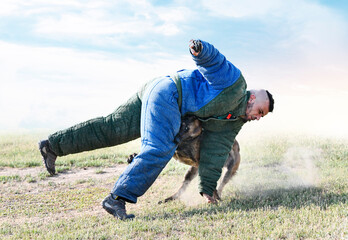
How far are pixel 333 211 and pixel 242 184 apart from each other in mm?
2227

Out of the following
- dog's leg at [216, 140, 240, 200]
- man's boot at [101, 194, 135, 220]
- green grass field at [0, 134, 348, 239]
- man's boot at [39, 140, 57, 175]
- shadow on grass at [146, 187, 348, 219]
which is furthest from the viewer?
dog's leg at [216, 140, 240, 200]

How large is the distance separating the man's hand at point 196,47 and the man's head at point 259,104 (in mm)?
1284

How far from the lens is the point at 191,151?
541cm

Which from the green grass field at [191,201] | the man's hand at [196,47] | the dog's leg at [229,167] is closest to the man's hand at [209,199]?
the green grass field at [191,201]

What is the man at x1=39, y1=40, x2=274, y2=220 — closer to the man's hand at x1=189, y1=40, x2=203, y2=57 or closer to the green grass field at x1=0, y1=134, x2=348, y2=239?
the man's hand at x1=189, y1=40, x2=203, y2=57

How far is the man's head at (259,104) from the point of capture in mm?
5219

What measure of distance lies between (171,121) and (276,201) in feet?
6.03

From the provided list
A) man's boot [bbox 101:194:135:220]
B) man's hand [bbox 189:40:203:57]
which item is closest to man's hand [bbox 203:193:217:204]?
man's boot [bbox 101:194:135:220]

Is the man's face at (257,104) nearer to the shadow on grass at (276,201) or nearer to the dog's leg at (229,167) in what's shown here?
the dog's leg at (229,167)

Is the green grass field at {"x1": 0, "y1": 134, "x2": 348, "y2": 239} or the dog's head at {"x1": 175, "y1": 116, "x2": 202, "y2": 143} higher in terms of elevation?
the dog's head at {"x1": 175, "y1": 116, "x2": 202, "y2": 143}

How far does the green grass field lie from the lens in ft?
13.3

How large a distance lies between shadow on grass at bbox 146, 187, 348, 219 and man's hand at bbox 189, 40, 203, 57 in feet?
6.33

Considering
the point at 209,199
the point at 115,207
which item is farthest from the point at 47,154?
the point at 209,199

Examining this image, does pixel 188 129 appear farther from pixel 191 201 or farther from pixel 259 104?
pixel 191 201
